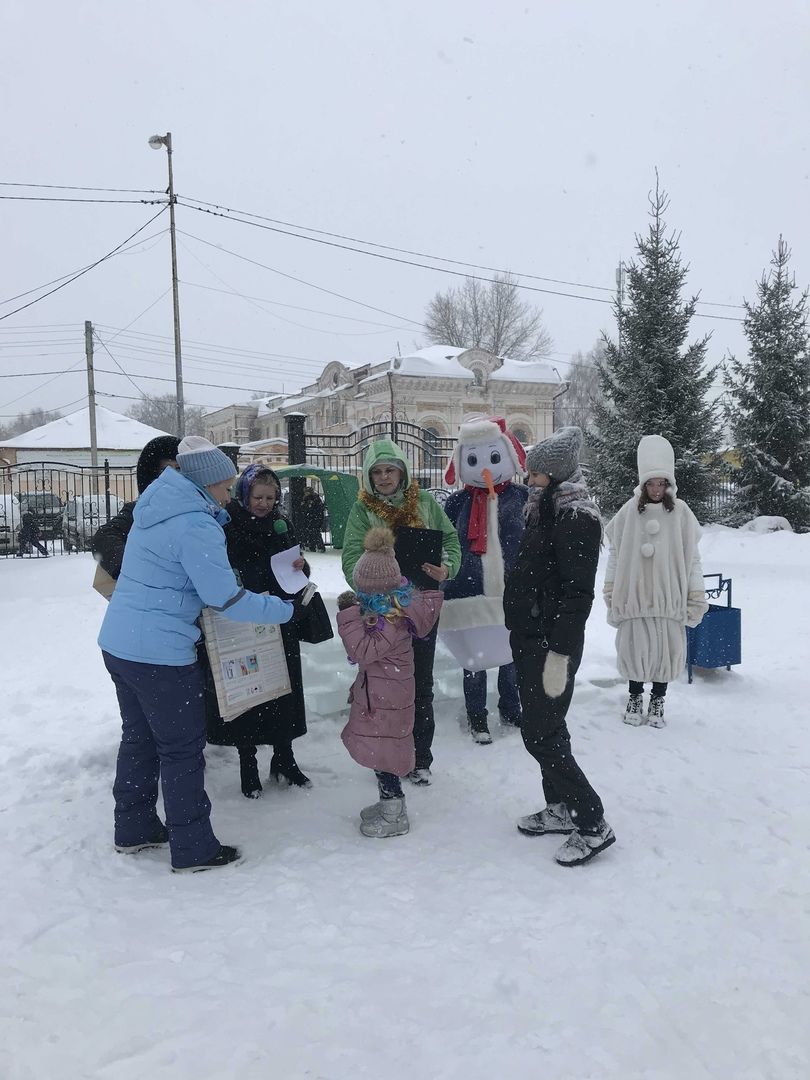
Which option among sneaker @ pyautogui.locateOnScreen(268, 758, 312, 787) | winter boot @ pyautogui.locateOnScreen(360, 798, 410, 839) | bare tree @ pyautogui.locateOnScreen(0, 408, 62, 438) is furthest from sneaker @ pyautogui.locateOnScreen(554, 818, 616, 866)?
bare tree @ pyautogui.locateOnScreen(0, 408, 62, 438)

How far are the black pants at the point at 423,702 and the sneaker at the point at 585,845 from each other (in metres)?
Answer: 1.06

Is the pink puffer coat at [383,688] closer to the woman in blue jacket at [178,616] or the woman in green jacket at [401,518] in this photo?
the woman in blue jacket at [178,616]

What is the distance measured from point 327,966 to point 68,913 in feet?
3.43

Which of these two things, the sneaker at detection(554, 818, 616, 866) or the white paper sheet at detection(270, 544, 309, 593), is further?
the white paper sheet at detection(270, 544, 309, 593)

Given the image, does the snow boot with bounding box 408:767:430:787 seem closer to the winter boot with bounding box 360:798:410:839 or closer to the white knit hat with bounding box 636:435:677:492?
the winter boot with bounding box 360:798:410:839

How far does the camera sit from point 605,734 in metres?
4.62

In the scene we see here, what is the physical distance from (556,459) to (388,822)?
1.82 m

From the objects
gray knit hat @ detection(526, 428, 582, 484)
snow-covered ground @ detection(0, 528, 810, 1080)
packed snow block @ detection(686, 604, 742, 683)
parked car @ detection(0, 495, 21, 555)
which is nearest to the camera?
snow-covered ground @ detection(0, 528, 810, 1080)

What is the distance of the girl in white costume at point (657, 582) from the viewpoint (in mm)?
4801

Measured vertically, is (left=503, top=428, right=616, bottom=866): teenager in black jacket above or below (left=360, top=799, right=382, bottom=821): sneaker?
above

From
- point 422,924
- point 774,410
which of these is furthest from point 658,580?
point 774,410

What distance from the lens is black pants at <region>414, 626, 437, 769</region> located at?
4004 mm

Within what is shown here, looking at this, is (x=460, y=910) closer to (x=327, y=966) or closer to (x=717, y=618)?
(x=327, y=966)

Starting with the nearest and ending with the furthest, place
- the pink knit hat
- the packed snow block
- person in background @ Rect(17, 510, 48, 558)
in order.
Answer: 1. the pink knit hat
2. the packed snow block
3. person in background @ Rect(17, 510, 48, 558)
